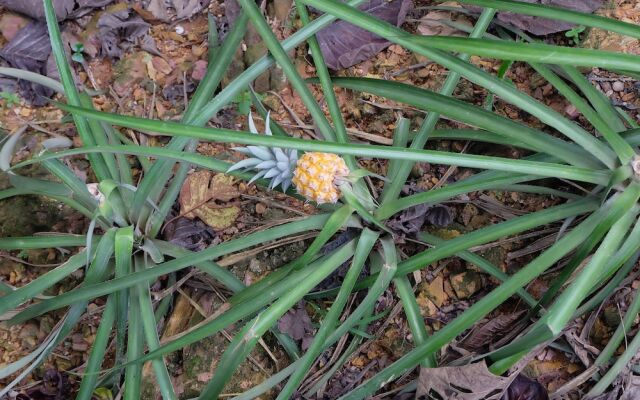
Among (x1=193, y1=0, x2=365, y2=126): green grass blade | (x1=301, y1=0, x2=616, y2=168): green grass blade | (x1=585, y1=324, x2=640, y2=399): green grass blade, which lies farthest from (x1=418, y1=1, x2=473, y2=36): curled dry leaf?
(x1=585, y1=324, x2=640, y2=399): green grass blade

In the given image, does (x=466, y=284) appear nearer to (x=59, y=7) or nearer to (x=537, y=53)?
(x=537, y=53)

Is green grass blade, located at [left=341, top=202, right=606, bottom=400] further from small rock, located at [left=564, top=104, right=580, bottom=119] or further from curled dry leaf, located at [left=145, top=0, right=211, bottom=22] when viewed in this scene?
curled dry leaf, located at [left=145, top=0, right=211, bottom=22]

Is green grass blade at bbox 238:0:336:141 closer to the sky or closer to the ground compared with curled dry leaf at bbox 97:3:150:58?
closer to the sky

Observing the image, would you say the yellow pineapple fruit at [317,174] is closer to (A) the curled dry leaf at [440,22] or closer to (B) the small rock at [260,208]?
(B) the small rock at [260,208]

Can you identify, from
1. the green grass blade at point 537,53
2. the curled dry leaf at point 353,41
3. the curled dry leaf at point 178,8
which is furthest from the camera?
the curled dry leaf at point 178,8

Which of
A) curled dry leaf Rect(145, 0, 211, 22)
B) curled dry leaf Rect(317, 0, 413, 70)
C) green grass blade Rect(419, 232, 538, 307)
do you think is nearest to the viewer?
green grass blade Rect(419, 232, 538, 307)

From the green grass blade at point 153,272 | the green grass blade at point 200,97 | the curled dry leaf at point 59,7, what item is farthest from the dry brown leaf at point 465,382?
the curled dry leaf at point 59,7
